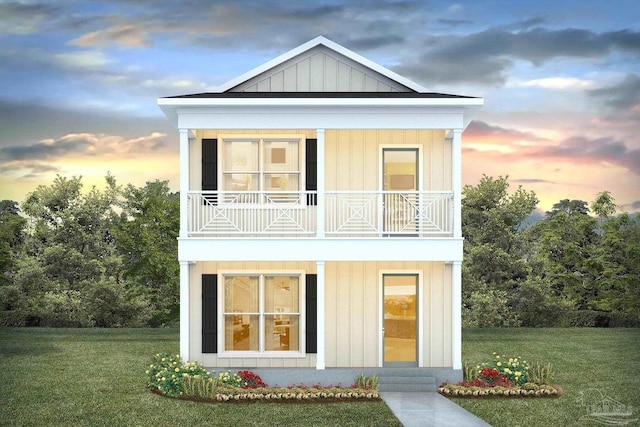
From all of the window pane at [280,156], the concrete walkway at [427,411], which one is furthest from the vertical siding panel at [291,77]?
the concrete walkway at [427,411]

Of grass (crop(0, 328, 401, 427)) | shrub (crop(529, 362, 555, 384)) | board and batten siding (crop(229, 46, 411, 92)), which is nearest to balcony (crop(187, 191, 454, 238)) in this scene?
board and batten siding (crop(229, 46, 411, 92))

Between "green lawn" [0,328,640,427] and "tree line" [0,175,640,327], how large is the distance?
2.17 meters

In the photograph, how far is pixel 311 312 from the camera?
1867 cm

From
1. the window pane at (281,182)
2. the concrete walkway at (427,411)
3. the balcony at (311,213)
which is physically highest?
the window pane at (281,182)

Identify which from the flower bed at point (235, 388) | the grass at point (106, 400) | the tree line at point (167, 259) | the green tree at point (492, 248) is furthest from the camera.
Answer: the tree line at point (167, 259)

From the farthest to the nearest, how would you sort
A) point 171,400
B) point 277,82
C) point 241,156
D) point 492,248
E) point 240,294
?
point 492,248, point 277,82, point 241,156, point 240,294, point 171,400

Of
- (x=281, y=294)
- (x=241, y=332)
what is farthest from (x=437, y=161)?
(x=241, y=332)

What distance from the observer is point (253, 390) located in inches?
668

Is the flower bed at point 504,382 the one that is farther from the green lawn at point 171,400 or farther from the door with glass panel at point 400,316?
the door with glass panel at point 400,316

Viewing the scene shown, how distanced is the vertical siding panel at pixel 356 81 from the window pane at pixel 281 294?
16.5ft

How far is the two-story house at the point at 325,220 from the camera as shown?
713 inches

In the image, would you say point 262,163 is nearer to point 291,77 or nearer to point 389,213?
point 291,77

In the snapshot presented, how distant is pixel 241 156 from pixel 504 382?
8.22 meters

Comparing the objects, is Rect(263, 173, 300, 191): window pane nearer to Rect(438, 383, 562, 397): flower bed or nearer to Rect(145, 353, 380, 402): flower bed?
Rect(145, 353, 380, 402): flower bed
